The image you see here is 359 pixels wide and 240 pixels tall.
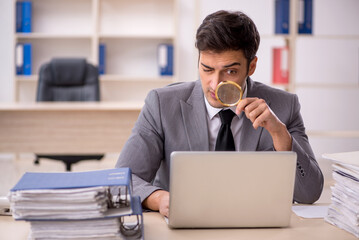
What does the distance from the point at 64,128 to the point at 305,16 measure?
224 centimetres

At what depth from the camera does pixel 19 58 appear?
5.04 metres

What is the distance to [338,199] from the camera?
1160mm

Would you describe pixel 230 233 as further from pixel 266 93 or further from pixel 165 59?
pixel 165 59

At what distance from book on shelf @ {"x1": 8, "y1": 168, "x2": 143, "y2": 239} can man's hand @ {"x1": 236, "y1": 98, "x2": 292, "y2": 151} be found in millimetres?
509

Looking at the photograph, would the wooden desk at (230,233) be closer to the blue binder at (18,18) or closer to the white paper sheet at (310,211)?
the white paper sheet at (310,211)

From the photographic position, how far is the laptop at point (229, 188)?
1031mm

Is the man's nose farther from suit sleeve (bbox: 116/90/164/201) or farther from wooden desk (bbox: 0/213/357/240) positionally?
wooden desk (bbox: 0/213/357/240)

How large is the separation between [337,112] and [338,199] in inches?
167

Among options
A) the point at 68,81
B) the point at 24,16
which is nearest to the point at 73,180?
the point at 68,81

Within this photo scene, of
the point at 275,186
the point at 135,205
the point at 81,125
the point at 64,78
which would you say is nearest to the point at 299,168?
the point at 275,186

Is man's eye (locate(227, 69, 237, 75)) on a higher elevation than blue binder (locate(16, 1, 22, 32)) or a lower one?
lower

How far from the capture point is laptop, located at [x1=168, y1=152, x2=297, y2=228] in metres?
1.03

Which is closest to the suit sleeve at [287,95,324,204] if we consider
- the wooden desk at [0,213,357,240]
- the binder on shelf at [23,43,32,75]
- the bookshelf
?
the wooden desk at [0,213,357,240]

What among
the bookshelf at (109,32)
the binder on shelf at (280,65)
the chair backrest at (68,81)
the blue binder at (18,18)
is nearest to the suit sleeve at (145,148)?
the chair backrest at (68,81)
